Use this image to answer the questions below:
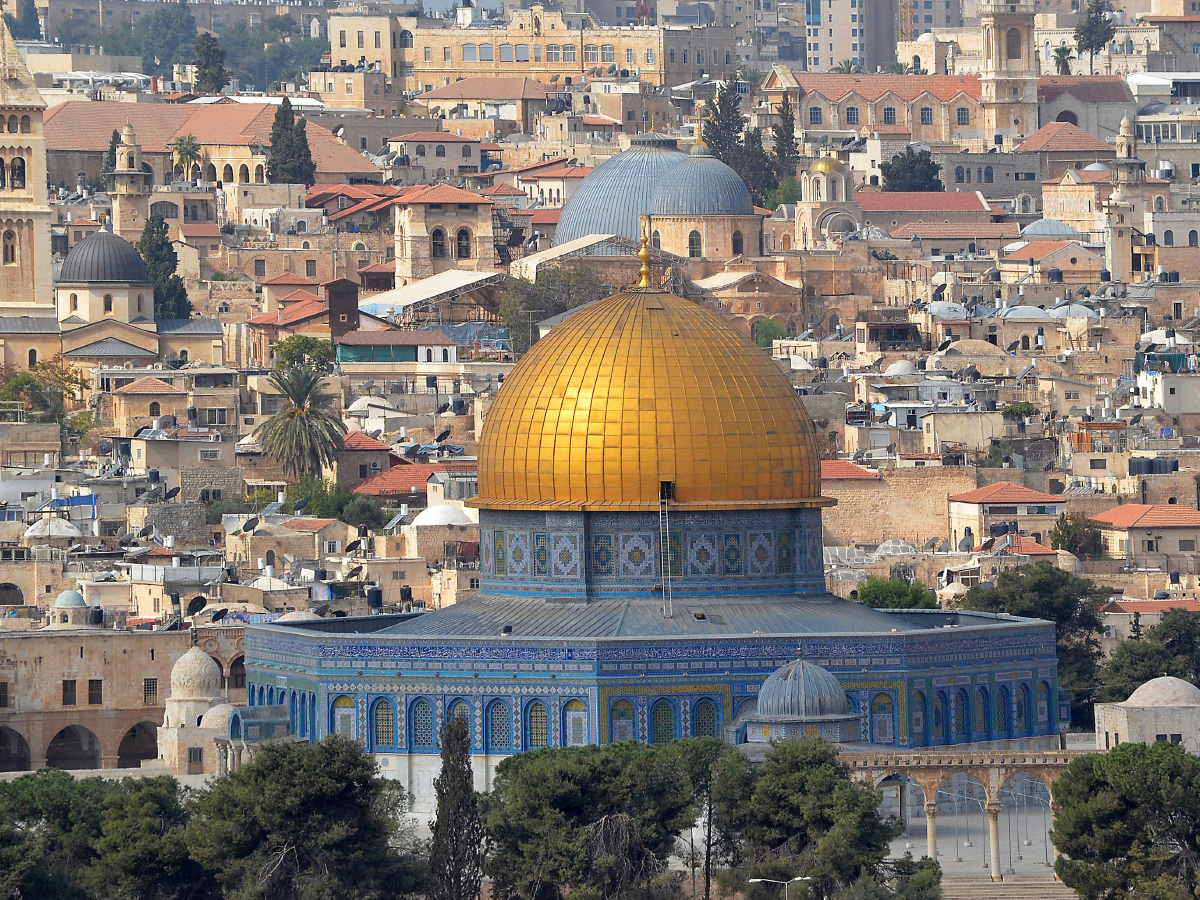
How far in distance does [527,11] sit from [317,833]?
129 meters

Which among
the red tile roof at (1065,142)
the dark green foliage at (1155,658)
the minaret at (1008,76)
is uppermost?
the minaret at (1008,76)

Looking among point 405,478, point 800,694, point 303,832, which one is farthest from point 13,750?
point 405,478

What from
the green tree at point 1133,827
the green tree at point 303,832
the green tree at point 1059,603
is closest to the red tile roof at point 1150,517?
the green tree at point 1059,603

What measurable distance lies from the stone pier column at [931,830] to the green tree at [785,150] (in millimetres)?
89578

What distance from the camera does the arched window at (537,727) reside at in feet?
190

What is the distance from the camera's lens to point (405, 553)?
82.2 m

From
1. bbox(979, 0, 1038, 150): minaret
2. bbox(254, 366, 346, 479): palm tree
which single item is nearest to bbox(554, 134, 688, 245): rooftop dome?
bbox(979, 0, 1038, 150): minaret

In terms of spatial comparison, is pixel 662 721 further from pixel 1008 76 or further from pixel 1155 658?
pixel 1008 76

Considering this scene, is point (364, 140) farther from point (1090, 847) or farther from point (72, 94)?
point (1090, 847)

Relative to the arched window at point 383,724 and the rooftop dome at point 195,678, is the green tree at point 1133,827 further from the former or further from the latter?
the rooftop dome at point 195,678

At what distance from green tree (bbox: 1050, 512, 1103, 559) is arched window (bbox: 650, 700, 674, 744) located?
25971 mm

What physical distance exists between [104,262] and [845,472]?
31942 millimetres

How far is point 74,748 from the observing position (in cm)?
7031

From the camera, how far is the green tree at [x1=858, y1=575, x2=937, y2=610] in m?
71.1
